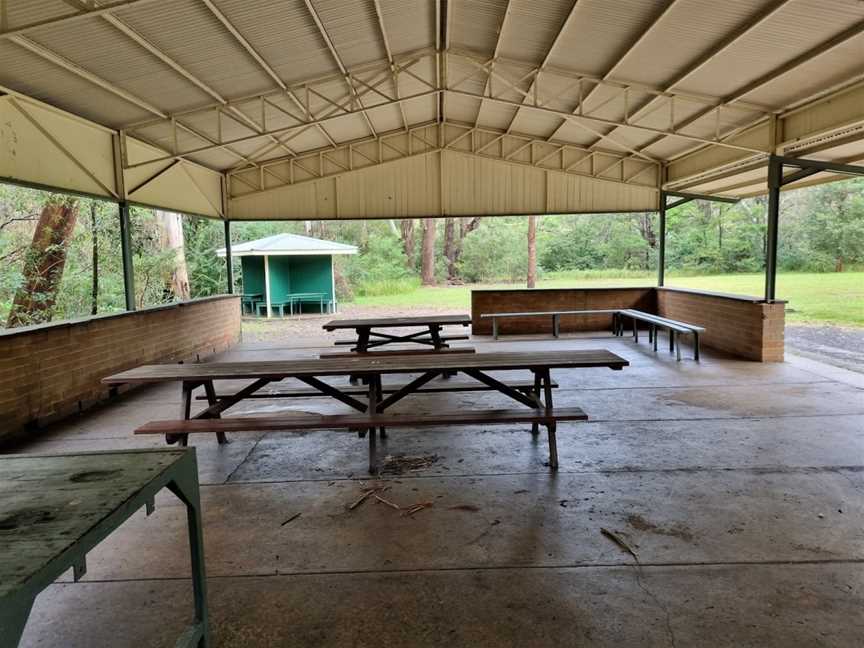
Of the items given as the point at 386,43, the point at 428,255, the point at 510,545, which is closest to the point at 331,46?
the point at 386,43

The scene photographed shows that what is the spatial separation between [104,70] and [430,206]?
654 centimetres

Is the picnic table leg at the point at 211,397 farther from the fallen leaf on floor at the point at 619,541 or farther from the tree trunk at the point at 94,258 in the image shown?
the tree trunk at the point at 94,258

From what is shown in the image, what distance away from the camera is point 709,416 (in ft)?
16.9

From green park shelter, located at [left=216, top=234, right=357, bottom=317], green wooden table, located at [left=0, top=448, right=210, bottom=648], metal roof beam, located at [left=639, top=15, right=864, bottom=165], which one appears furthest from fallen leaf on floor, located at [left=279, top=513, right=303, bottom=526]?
green park shelter, located at [left=216, top=234, right=357, bottom=317]

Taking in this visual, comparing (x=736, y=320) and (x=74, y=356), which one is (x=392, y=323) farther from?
(x=736, y=320)

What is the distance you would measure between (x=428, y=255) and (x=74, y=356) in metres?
23.2

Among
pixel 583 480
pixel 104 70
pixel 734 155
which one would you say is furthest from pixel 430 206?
pixel 583 480

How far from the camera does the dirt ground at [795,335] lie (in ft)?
28.9

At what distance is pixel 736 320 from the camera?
27.9ft

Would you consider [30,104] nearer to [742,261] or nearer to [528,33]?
[528,33]

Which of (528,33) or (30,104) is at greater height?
(528,33)

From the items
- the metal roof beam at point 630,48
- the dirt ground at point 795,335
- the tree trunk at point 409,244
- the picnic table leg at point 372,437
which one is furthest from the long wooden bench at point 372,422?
the tree trunk at point 409,244

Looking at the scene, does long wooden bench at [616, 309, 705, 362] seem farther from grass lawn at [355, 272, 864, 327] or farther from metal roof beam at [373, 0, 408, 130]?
grass lawn at [355, 272, 864, 327]

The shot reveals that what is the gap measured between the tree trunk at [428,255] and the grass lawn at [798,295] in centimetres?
193
